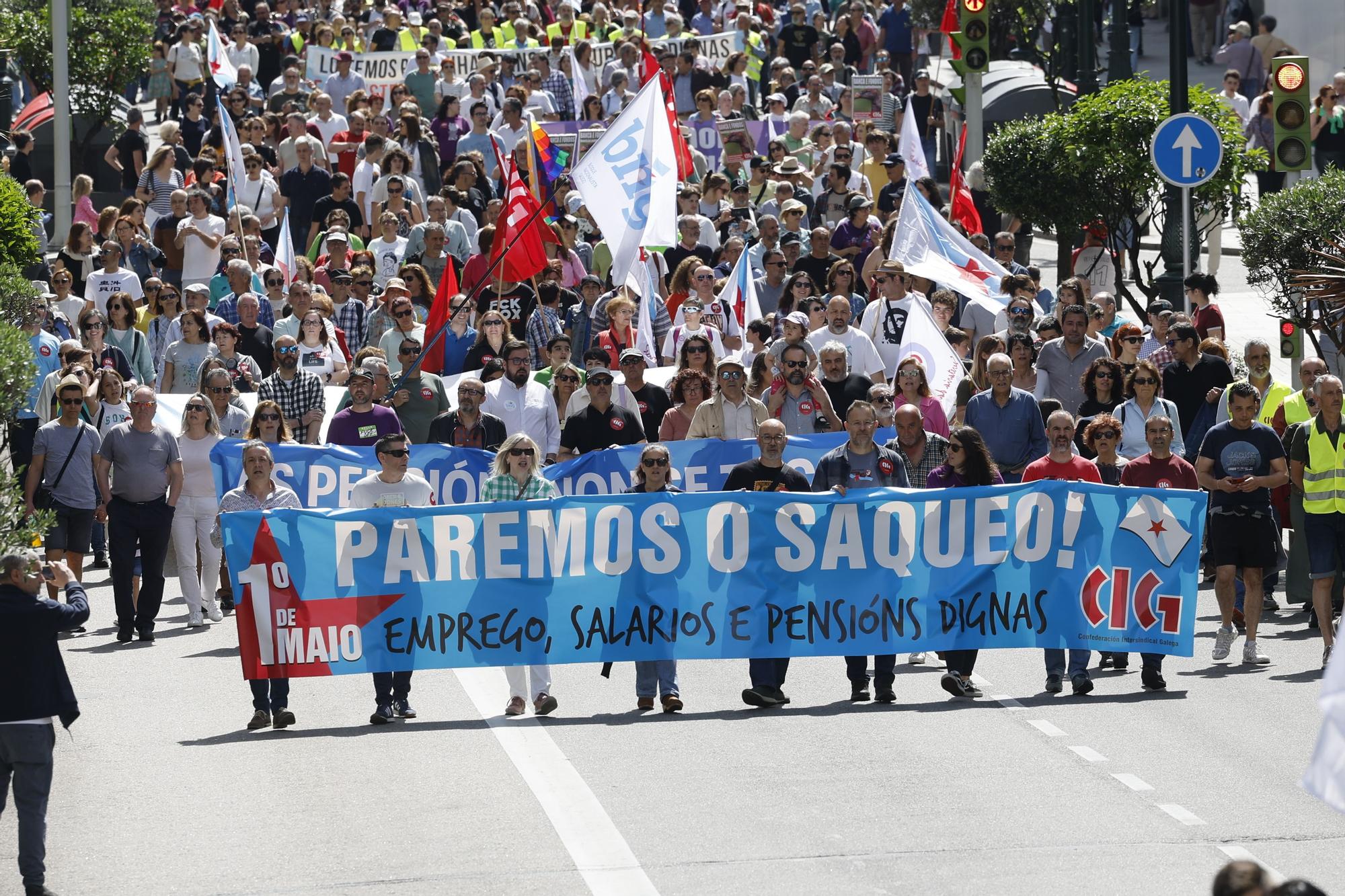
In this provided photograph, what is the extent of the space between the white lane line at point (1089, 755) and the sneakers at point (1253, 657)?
2.79 meters

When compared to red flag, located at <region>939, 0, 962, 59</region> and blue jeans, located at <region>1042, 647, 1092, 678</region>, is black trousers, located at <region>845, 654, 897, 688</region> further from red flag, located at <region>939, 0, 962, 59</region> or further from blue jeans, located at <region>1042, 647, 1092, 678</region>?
red flag, located at <region>939, 0, 962, 59</region>

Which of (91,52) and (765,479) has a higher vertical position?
(91,52)

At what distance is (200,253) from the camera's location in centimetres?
2319

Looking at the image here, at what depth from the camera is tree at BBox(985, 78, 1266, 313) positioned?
21672mm

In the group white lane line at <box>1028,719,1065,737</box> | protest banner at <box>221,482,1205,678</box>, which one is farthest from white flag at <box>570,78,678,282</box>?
white lane line at <box>1028,719,1065,737</box>

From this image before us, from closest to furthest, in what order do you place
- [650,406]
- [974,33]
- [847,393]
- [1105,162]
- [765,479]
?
[765,479], [847,393], [650,406], [1105,162], [974,33]

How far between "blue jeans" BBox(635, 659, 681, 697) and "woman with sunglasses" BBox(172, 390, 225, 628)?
14.5ft

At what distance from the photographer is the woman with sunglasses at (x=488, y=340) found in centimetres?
1875

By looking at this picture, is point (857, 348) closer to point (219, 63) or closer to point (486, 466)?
point (486, 466)

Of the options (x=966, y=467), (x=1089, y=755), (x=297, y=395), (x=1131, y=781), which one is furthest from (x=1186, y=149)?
(x=1131, y=781)

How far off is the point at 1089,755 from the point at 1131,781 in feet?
2.00

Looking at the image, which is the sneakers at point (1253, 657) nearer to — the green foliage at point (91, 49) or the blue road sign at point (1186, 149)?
the blue road sign at point (1186, 149)

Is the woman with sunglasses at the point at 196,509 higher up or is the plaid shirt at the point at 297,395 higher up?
the plaid shirt at the point at 297,395

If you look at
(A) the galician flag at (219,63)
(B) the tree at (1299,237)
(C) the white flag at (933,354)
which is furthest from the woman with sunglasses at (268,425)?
(A) the galician flag at (219,63)
